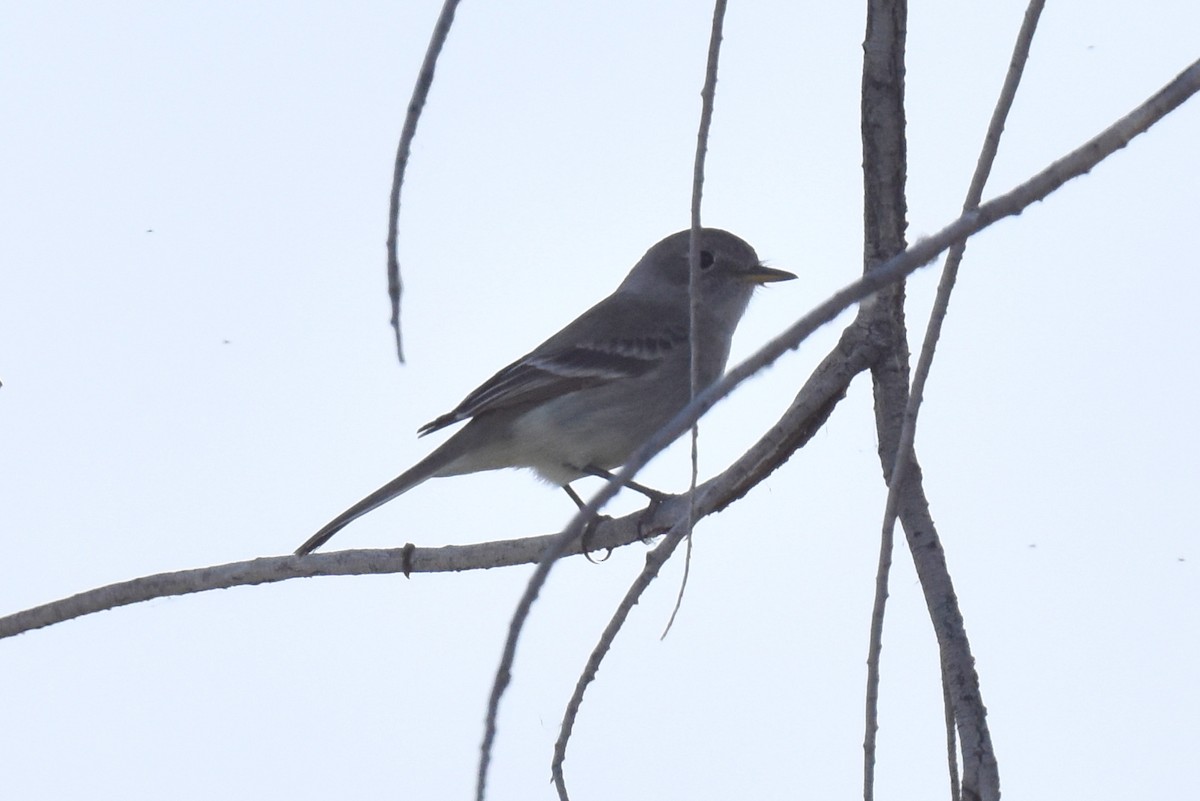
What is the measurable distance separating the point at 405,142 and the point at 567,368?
4874mm

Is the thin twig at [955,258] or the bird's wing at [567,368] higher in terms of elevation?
the bird's wing at [567,368]

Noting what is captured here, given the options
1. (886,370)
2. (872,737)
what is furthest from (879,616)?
(886,370)

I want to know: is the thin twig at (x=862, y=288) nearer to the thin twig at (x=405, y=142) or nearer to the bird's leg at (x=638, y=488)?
the thin twig at (x=405, y=142)

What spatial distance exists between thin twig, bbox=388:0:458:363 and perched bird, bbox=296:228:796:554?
3754 millimetres

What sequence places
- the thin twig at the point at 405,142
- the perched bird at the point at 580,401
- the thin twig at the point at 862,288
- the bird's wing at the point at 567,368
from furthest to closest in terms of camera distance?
the bird's wing at the point at 567,368, the perched bird at the point at 580,401, the thin twig at the point at 405,142, the thin twig at the point at 862,288

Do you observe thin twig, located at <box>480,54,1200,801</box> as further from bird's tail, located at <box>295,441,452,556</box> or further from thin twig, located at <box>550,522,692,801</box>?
bird's tail, located at <box>295,441,452,556</box>

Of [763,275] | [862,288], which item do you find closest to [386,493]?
[763,275]

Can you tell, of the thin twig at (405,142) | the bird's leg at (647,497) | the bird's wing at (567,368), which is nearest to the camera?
the thin twig at (405,142)

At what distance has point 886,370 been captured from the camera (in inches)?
136

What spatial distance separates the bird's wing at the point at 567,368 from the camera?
21.9 feet

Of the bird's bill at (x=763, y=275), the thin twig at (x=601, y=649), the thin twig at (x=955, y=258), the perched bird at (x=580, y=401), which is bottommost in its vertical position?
the thin twig at (x=601, y=649)

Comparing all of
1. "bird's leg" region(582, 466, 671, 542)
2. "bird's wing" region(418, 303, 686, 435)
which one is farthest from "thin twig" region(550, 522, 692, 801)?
"bird's wing" region(418, 303, 686, 435)

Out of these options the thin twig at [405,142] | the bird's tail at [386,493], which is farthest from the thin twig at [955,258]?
the bird's tail at [386,493]

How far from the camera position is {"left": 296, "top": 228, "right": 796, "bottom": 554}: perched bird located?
6543mm
